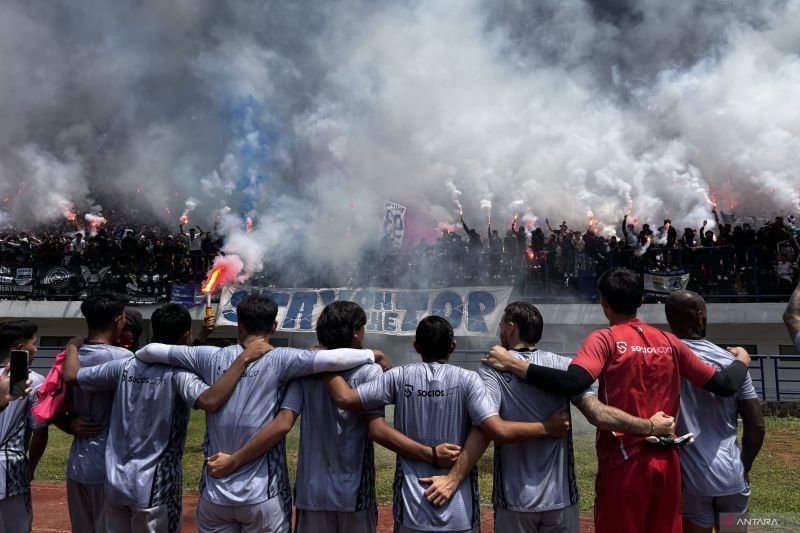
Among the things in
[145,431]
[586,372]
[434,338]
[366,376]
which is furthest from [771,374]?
[145,431]

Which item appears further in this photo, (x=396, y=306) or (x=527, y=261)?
(x=527, y=261)

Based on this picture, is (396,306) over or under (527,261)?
under

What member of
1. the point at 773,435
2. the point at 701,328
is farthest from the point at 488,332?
the point at 701,328

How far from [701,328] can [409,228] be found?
77.0 feet

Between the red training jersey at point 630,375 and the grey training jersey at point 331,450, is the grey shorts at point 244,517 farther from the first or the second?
the red training jersey at point 630,375

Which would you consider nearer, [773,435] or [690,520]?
[690,520]

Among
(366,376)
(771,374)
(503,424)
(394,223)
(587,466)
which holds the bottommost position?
(587,466)

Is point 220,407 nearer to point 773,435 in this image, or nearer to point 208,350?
point 208,350

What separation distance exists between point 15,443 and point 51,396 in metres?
0.32

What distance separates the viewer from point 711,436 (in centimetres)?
369

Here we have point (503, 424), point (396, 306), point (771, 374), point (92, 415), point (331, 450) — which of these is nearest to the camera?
point (503, 424)

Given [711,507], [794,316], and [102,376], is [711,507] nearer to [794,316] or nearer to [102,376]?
[794,316]

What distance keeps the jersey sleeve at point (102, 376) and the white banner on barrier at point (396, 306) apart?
11.4 meters

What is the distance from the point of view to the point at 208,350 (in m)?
3.71
